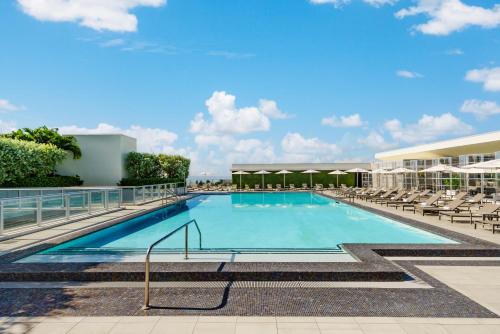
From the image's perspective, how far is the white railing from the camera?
366 inches

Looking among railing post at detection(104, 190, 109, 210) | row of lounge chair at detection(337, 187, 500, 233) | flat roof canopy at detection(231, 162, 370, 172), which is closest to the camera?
row of lounge chair at detection(337, 187, 500, 233)

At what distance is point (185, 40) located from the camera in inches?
668

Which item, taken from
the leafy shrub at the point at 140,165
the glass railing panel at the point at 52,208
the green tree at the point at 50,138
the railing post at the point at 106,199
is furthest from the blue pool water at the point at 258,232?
the green tree at the point at 50,138

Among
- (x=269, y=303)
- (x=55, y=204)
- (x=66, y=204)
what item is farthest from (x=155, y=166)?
(x=269, y=303)

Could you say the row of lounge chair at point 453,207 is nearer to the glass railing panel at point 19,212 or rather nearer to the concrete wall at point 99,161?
the glass railing panel at point 19,212

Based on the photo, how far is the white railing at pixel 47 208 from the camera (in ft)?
30.5

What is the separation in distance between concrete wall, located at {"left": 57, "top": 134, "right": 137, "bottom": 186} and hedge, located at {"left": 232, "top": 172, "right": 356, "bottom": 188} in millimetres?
10927

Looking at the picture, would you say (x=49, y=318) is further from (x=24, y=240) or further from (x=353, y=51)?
(x=353, y=51)

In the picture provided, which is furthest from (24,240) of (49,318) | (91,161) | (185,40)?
(91,161)

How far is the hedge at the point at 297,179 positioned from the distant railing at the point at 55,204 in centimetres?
1814

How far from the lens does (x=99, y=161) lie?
29.4 meters

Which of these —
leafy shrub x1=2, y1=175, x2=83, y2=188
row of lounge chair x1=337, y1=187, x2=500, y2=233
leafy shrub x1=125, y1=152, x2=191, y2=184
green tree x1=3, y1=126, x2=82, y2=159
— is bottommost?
row of lounge chair x1=337, y1=187, x2=500, y2=233

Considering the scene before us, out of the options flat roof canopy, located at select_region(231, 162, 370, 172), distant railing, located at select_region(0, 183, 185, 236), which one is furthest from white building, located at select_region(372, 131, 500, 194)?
distant railing, located at select_region(0, 183, 185, 236)

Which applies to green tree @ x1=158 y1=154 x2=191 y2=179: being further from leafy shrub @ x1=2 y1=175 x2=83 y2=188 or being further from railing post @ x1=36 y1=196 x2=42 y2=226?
railing post @ x1=36 y1=196 x2=42 y2=226
